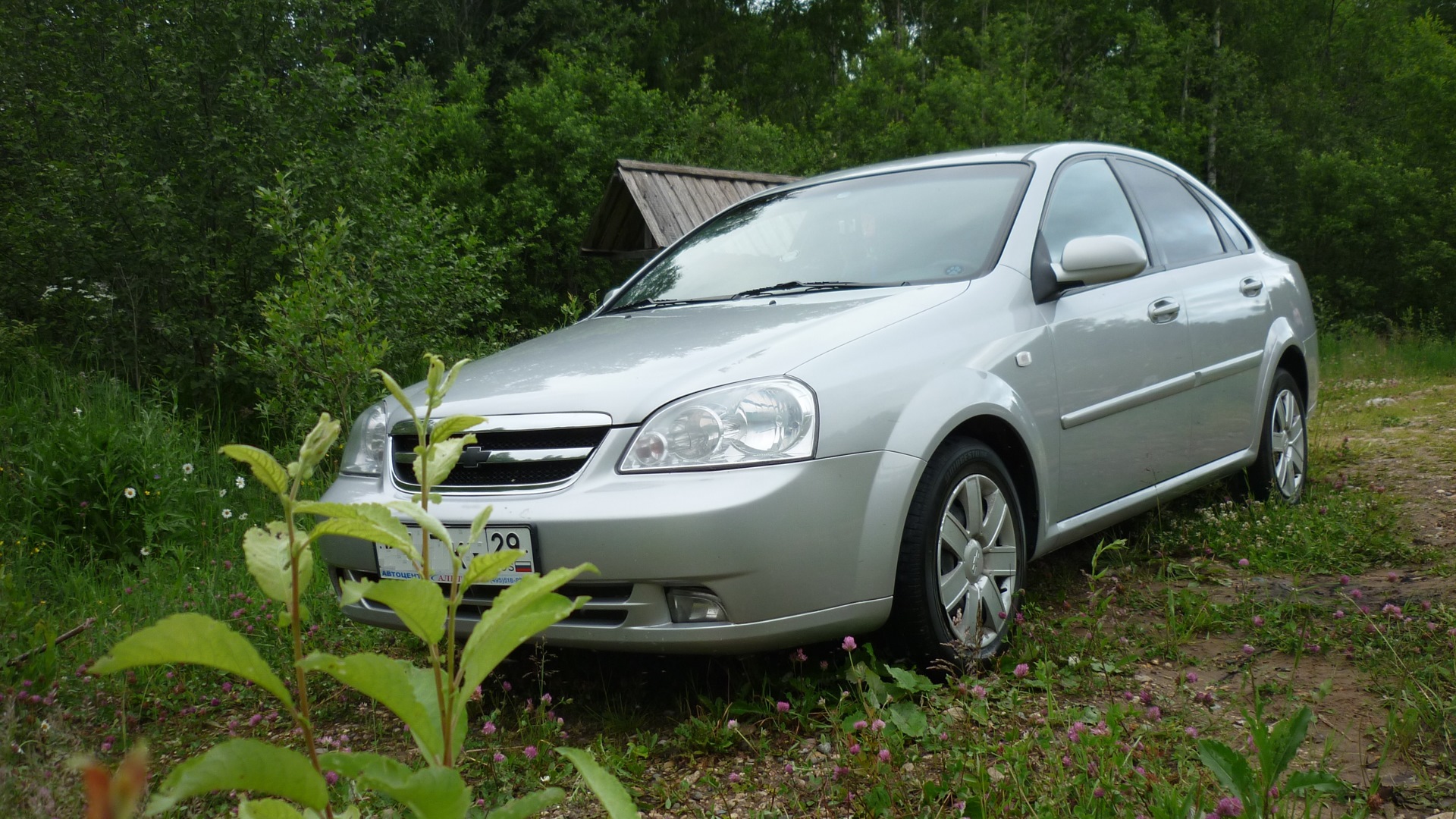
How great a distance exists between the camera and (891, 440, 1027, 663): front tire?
108 inches

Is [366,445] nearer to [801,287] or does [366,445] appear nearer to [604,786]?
[801,287]

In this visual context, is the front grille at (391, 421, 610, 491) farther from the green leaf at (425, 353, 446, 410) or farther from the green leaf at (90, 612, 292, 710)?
the green leaf at (90, 612, 292, 710)

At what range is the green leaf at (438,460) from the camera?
93 cm

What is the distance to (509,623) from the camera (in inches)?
34.4

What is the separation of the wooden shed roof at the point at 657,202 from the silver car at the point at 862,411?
16.5 ft

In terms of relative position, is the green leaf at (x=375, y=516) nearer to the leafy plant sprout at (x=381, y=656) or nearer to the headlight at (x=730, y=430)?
the leafy plant sprout at (x=381, y=656)

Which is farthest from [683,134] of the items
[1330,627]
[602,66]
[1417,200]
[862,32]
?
[1330,627]

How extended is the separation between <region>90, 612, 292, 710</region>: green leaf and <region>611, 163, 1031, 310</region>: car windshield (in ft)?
9.14

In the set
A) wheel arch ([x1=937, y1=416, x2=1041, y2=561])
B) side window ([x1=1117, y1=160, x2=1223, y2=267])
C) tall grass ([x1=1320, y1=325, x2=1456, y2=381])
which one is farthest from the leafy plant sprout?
tall grass ([x1=1320, y1=325, x2=1456, y2=381])

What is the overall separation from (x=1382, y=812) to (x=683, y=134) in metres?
19.4

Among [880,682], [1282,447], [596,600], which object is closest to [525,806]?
[596,600]

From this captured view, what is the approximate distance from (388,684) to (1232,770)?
3.99 ft

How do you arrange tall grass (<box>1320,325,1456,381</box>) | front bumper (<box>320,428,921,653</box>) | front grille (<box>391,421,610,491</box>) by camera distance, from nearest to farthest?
1. front bumper (<box>320,428,921,653</box>)
2. front grille (<box>391,421,610,491</box>)
3. tall grass (<box>1320,325,1456,381</box>)

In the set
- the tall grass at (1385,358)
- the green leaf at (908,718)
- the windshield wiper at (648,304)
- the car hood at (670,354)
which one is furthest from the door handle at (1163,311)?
the tall grass at (1385,358)
